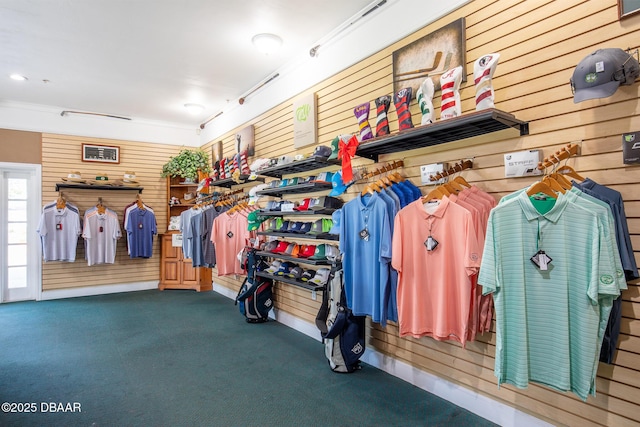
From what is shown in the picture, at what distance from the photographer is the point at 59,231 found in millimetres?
6398

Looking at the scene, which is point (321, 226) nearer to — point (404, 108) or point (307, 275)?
point (307, 275)

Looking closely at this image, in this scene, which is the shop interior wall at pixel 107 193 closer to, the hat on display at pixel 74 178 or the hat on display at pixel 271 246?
the hat on display at pixel 74 178

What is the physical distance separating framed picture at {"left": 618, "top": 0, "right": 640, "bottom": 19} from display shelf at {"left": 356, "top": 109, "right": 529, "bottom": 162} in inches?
27.9

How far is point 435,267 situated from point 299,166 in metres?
2.19

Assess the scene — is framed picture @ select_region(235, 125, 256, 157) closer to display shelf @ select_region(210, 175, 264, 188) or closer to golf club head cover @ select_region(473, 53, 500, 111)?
display shelf @ select_region(210, 175, 264, 188)

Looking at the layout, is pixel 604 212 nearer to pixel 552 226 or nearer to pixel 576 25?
pixel 552 226

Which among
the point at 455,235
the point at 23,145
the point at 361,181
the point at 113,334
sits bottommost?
the point at 113,334

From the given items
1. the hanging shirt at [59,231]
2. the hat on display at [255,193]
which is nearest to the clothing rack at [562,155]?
the hat on display at [255,193]

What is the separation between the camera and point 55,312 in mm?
5660

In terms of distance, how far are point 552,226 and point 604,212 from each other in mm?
235

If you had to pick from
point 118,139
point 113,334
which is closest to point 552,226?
point 113,334

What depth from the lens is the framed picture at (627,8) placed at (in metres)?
1.86

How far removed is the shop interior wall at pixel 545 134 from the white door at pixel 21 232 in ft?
22.6

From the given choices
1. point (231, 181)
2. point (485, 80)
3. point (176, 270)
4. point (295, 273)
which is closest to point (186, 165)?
point (231, 181)
